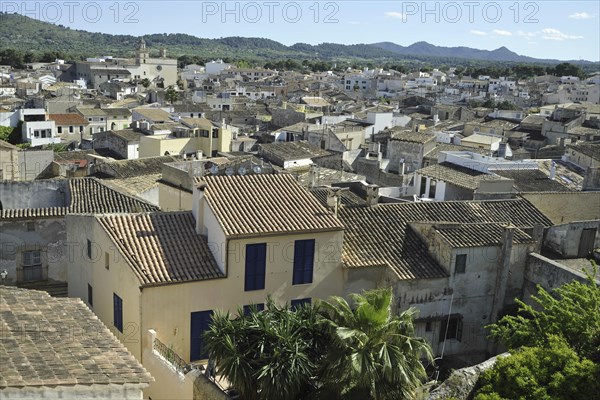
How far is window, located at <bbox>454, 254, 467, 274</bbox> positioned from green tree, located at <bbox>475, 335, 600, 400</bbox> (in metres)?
7.22

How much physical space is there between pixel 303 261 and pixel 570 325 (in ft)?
24.8

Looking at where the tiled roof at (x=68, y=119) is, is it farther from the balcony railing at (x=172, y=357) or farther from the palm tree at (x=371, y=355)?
the palm tree at (x=371, y=355)

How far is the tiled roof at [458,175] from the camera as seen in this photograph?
3039cm

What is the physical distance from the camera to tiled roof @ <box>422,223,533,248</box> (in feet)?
66.3

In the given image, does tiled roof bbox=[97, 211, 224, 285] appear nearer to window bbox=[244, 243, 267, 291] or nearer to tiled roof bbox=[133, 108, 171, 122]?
window bbox=[244, 243, 267, 291]

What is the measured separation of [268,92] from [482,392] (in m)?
110

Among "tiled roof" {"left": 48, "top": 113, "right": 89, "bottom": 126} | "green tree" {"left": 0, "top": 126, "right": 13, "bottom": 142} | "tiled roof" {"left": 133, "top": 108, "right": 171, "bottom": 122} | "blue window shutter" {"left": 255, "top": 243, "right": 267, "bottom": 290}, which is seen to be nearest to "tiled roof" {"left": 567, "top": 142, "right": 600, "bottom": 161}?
"blue window shutter" {"left": 255, "top": 243, "right": 267, "bottom": 290}

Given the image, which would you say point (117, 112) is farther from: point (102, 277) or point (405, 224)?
point (102, 277)

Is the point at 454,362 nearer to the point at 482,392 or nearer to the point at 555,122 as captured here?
the point at 482,392

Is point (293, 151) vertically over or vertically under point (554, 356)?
under

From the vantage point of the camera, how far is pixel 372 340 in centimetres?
1373

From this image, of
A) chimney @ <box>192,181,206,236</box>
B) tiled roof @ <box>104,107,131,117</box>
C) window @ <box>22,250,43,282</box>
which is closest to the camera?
chimney @ <box>192,181,206,236</box>

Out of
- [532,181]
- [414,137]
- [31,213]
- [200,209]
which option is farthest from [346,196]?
[414,137]

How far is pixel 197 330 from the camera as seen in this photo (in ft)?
57.9
